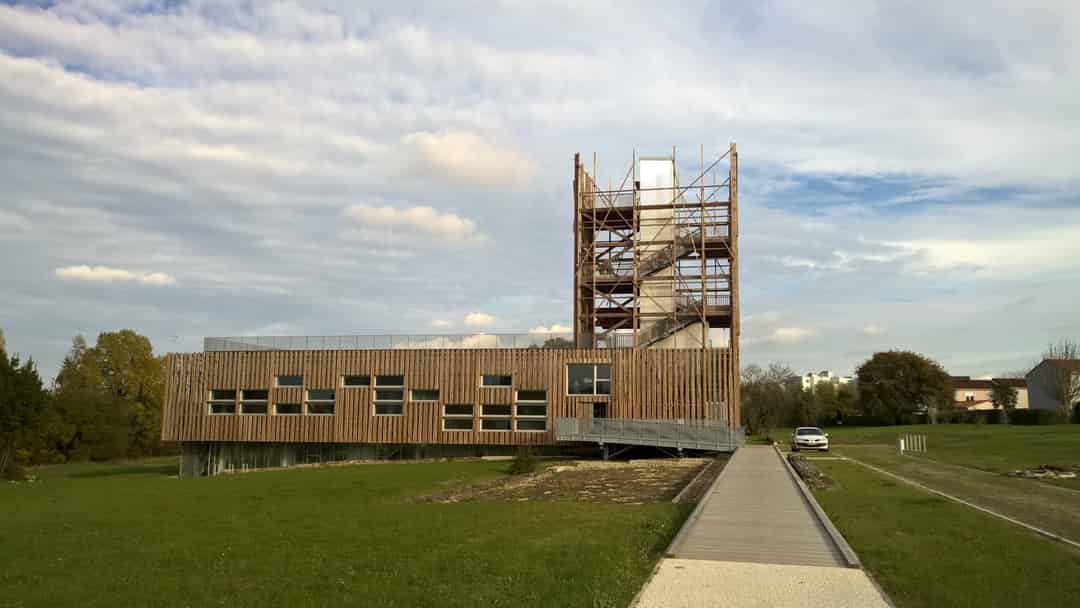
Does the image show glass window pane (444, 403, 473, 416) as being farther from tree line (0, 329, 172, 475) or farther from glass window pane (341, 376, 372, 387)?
tree line (0, 329, 172, 475)

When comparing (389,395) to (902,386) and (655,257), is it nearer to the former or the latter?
(655,257)

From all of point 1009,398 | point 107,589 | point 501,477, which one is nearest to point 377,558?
point 107,589

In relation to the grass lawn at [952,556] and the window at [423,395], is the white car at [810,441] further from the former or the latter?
the grass lawn at [952,556]

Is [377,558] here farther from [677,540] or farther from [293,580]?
[677,540]

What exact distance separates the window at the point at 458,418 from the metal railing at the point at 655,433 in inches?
242

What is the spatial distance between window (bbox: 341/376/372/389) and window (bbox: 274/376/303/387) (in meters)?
2.59

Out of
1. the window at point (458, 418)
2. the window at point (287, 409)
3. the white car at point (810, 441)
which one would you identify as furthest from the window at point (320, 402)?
the white car at point (810, 441)

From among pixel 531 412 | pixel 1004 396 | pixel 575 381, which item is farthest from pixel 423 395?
pixel 1004 396

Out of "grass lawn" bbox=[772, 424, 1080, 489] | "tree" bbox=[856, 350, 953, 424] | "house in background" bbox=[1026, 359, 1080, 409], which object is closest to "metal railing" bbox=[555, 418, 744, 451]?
"grass lawn" bbox=[772, 424, 1080, 489]

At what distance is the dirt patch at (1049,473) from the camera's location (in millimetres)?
24469

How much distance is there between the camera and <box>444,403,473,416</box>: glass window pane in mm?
44406

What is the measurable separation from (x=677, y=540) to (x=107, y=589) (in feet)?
24.5

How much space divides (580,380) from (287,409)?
16.6 meters

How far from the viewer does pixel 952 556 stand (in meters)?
11.5
